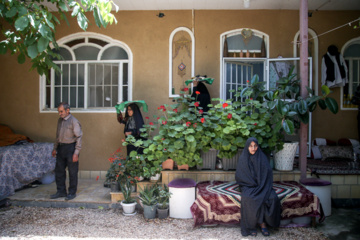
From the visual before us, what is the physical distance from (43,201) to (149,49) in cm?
384

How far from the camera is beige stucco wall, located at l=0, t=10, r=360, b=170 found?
21.3 feet

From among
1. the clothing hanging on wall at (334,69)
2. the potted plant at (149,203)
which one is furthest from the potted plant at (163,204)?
the clothing hanging on wall at (334,69)

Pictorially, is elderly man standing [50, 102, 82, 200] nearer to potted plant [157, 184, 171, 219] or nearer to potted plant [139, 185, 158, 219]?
potted plant [139, 185, 158, 219]

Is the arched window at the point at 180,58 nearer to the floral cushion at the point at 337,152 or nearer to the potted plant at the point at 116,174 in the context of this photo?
the potted plant at the point at 116,174

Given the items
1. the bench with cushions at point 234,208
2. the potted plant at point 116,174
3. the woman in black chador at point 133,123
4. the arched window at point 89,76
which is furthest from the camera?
the arched window at point 89,76

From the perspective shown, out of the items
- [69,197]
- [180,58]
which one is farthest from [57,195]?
[180,58]

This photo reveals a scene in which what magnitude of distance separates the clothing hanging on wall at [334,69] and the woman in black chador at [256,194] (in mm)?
3229

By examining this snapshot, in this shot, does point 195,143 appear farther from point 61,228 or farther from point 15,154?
point 15,154

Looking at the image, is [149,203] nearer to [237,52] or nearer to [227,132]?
[227,132]

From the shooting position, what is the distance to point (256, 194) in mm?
4023

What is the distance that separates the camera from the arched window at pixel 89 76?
675cm

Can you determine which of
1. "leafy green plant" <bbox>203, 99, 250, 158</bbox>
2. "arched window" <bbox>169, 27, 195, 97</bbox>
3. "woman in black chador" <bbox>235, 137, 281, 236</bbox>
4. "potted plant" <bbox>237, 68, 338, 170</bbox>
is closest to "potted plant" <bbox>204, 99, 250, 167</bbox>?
"leafy green plant" <bbox>203, 99, 250, 158</bbox>

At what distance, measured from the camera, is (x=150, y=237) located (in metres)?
3.92

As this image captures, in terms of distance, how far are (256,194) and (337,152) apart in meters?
2.98
